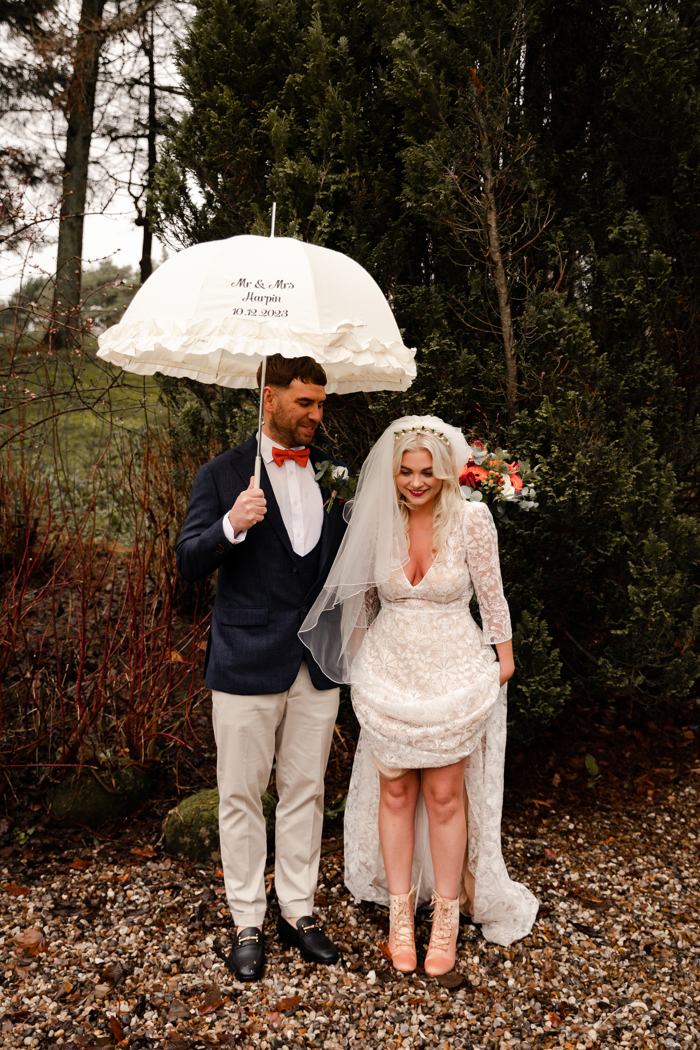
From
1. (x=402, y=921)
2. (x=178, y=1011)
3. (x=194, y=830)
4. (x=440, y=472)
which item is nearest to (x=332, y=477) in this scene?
(x=440, y=472)

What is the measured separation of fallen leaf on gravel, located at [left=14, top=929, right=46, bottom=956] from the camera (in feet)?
10.0

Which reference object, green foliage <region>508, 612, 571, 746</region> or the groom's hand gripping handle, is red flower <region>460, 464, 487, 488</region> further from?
the groom's hand gripping handle

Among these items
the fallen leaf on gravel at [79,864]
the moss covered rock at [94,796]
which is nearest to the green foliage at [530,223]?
the moss covered rock at [94,796]

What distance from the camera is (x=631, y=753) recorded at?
15.2ft

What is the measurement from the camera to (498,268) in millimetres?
3963

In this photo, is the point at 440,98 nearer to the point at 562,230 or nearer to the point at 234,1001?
the point at 562,230

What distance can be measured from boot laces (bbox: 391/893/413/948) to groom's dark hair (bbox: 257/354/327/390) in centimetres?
206

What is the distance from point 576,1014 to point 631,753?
2.07m

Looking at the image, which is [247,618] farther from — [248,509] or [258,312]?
[258,312]

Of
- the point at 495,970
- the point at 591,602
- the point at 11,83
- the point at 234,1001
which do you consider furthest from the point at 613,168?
the point at 11,83

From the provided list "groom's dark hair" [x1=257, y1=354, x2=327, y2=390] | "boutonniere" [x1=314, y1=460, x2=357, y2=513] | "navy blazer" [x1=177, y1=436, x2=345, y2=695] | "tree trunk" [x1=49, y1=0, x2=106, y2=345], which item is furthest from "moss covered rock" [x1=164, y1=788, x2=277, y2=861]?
"tree trunk" [x1=49, y1=0, x2=106, y2=345]

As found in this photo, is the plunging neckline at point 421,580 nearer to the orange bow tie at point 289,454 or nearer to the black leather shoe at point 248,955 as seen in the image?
the orange bow tie at point 289,454

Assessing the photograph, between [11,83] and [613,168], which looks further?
[11,83]

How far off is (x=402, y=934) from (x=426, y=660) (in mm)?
1093
